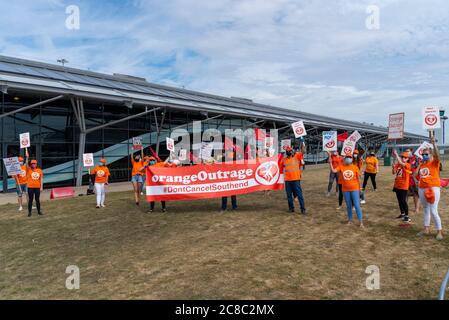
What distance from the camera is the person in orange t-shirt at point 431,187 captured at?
20.5ft

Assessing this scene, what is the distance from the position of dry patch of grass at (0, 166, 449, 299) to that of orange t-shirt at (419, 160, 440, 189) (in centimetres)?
106

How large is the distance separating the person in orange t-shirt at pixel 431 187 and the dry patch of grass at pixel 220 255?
366 millimetres

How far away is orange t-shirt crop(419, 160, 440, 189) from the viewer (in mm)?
6332

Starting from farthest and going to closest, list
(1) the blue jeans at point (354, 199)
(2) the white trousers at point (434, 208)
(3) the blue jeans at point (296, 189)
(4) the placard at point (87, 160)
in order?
1. (4) the placard at point (87, 160)
2. (3) the blue jeans at point (296, 189)
3. (1) the blue jeans at point (354, 199)
4. (2) the white trousers at point (434, 208)

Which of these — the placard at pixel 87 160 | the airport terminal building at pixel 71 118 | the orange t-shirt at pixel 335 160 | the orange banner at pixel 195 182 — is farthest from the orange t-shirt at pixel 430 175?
the airport terminal building at pixel 71 118

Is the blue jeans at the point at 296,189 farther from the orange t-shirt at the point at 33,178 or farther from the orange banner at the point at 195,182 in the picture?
the orange t-shirt at the point at 33,178

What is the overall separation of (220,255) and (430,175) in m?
4.42

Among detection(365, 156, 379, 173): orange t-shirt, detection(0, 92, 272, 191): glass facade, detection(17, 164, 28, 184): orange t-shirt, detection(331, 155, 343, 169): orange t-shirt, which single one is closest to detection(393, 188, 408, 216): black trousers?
detection(331, 155, 343, 169): orange t-shirt

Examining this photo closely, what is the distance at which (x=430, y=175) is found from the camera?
251 inches

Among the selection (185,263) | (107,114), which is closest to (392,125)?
(185,263)

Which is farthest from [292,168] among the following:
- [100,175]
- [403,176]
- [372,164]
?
Result: [100,175]

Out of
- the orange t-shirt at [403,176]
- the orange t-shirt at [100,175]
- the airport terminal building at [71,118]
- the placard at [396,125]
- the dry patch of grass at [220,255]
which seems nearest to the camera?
the dry patch of grass at [220,255]

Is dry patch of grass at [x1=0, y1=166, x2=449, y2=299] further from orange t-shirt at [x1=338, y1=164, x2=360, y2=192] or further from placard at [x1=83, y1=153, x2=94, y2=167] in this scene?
placard at [x1=83, y1=153, x2=94, y2=167]

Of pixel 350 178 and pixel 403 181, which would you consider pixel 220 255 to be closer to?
pixel 350 178
